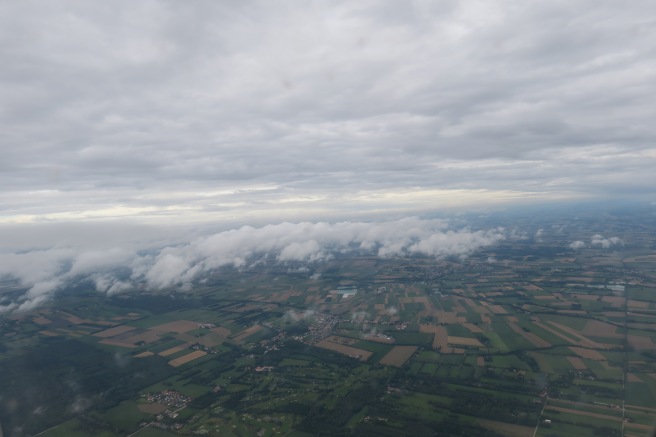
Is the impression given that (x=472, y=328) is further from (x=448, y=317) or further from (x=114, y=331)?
(x=114, y=331)

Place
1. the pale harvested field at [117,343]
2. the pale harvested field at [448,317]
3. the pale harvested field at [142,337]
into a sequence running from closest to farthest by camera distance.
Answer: the pale harvested field at [117,343] < the pale harvested field at [448,317] < the pale harvested field at [142,337]

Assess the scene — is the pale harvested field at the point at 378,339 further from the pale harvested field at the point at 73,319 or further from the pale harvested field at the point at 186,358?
the pale harvested field at the point at 73,319

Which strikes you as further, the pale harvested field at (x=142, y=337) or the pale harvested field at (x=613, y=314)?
the pale harvested field at (x=142, y=337)

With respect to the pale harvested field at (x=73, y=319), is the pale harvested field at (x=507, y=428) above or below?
above

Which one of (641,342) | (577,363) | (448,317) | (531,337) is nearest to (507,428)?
(577,363)

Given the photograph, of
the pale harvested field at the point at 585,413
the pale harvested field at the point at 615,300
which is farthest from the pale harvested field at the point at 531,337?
the pale harvested field at the point at 615,300

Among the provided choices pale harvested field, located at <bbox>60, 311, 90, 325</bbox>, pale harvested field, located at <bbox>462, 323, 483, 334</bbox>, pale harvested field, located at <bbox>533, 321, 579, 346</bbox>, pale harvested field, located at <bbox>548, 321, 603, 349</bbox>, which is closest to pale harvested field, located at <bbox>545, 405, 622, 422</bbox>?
pale harvested field, located at <bbox>548, 321, 603, 349</bbox>

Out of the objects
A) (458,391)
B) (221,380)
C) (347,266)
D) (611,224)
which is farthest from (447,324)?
(611,224)
